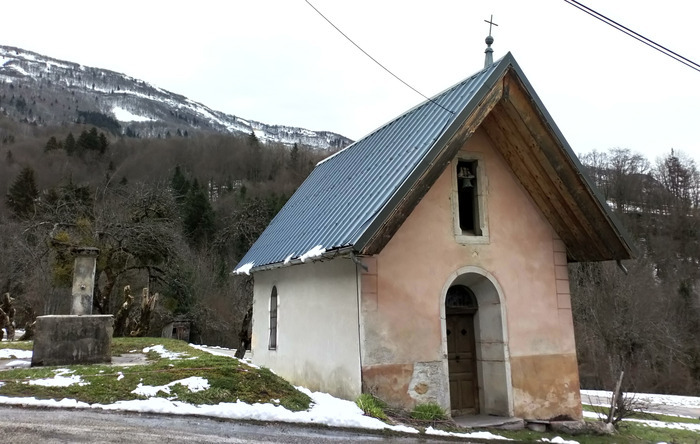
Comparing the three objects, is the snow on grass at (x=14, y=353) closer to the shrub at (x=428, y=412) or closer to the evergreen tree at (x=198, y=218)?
the shrub at (x=428, y=412)

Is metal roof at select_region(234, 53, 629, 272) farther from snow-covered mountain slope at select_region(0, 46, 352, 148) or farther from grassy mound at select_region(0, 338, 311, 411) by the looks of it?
snow-covered mountain slope at select_region(0, 46, 352, 148)

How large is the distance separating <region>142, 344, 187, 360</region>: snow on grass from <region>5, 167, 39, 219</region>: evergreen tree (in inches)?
1186

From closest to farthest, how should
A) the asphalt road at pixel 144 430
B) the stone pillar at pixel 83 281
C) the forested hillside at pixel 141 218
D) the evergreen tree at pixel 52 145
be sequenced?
the asphalt road at pixel 144 430, the stone pillar at pixel 83 281, the forested hillside at pixel 141 218, the evergreen tree at pixel 52 145

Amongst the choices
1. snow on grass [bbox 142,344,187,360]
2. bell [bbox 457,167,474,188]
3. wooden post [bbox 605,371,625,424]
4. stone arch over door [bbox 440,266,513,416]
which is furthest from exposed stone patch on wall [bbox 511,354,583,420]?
snow on grass [bbox 142,344,187,360]

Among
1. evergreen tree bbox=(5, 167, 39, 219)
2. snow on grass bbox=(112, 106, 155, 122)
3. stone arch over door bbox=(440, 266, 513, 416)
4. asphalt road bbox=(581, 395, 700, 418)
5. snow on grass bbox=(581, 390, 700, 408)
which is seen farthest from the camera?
snow on grass bbox=(112, 106, 155, 122)

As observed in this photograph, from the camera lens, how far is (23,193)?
43.4m

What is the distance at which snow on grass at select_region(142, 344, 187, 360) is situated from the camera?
42.9 feet

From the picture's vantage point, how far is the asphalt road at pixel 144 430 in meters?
5.91

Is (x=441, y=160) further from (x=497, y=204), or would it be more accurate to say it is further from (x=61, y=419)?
(x=61, y=419)

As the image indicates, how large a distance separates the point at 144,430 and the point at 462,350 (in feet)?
23.1

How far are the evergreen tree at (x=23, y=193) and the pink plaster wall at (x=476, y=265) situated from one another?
128 feet

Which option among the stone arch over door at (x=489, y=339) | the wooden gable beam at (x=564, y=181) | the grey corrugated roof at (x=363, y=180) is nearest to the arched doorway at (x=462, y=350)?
the stone arch over door at (x=489, y=339)

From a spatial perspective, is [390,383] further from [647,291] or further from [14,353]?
[647,291]

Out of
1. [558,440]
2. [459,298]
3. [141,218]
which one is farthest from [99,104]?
[558,440]
